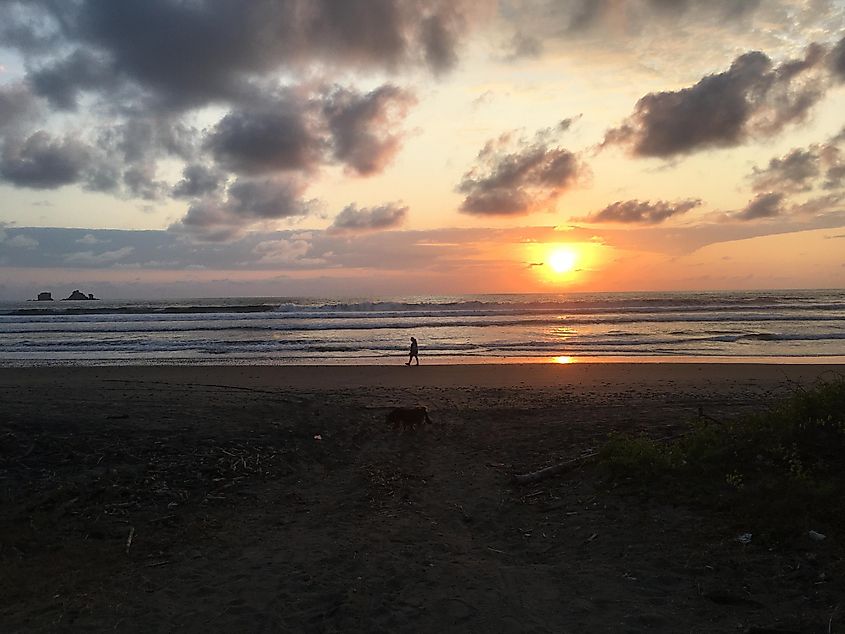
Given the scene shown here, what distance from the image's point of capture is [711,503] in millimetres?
6582

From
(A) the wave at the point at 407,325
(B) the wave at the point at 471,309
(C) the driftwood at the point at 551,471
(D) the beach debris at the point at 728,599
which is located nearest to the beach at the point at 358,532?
(D) the beach debris at the point at 728,599

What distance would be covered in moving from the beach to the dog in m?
0.26

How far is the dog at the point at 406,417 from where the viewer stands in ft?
39.9

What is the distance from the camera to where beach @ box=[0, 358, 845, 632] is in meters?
5.03

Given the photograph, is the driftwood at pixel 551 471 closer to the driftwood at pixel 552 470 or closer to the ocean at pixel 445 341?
the driftwood at pixel 552 470

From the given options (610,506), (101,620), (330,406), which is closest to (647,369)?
(330,406)

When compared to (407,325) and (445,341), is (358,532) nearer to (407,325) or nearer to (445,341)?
(445,341)

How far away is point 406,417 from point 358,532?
17.3 ft

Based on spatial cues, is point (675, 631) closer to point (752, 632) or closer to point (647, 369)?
point (752, 632)

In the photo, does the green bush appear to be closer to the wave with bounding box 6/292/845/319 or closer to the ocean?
the ocean

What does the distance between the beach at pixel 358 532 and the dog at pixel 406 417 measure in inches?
10.4

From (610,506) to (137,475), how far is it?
21.4 feet

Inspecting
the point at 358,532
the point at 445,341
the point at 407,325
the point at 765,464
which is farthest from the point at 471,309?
the point at 358,532

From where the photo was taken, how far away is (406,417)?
12148mm
